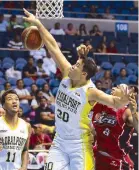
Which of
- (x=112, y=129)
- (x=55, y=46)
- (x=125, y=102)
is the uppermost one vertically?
(x=55, y=46)

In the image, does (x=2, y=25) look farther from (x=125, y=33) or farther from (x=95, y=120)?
(x=95, y=120)

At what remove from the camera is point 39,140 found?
387 inches

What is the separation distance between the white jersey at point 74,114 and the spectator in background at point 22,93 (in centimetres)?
623

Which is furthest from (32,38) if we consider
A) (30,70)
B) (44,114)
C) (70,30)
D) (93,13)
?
(93,13)

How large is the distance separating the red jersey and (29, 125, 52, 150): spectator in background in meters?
4.08

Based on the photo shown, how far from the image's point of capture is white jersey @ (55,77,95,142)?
216 inches

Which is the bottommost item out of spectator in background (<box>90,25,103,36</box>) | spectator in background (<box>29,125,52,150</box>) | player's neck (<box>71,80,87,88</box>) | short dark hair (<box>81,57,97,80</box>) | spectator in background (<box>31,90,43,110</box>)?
spectator in background (<box>29,125,52,150</box>)

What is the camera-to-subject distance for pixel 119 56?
593 inches

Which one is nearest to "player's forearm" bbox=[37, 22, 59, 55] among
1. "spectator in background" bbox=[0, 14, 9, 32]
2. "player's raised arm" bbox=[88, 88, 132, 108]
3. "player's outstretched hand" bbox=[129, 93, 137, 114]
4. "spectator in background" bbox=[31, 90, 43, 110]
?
"player's raised arm" bbox=[88, 88, 132, 108]

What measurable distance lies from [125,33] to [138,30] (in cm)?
40

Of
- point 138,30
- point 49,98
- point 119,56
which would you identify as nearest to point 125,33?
point 138,30

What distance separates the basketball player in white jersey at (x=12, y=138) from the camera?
577 centimetres

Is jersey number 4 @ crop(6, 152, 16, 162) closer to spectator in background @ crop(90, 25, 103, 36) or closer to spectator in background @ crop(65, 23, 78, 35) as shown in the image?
spectator in background @ crop(65, 23, 78, 35)

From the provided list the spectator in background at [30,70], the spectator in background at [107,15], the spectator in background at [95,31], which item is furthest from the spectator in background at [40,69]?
the spectator in background at [107,15]
